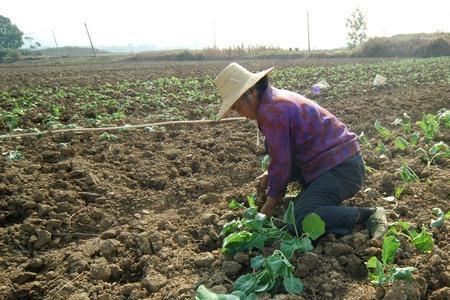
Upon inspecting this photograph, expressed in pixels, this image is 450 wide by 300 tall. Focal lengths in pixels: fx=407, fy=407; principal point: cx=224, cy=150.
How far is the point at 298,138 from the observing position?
2.69 meters

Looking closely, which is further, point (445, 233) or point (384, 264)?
point (445, 233)

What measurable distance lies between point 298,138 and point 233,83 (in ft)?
1.84

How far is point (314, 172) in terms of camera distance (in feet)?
9.15

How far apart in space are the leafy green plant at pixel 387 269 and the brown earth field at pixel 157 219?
2.1 inches

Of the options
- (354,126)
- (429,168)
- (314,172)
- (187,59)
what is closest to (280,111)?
(314,172)

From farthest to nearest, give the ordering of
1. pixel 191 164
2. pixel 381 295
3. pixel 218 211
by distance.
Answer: pixel 191 164, pixel 218 211, pixel 381 295

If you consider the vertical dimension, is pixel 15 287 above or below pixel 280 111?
below

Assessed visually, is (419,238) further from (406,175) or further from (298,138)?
(406,175)

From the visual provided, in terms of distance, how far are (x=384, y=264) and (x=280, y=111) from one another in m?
1.07

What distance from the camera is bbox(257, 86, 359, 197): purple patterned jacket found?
257cm

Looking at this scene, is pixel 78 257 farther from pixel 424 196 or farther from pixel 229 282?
pixel 424 196

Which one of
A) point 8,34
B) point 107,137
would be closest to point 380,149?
point 107,137

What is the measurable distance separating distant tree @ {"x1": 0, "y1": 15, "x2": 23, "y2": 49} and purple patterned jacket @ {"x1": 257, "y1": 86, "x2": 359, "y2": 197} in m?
51.7

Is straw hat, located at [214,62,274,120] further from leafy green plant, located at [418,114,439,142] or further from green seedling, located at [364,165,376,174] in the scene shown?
leafy green plant, located at [418,114,439,142]
